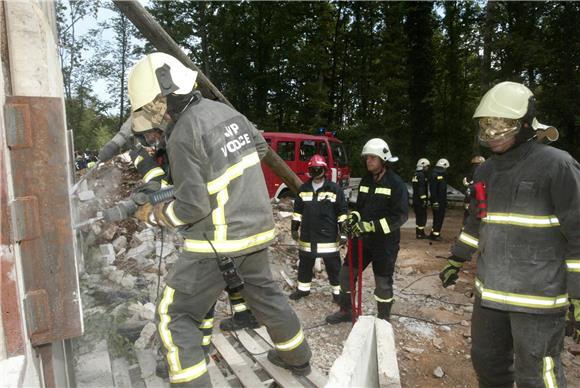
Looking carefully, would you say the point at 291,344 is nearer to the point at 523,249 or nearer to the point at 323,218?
the point at 523,249

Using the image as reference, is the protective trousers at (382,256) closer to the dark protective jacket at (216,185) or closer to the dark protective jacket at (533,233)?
the dark protective jacket at (533,233)

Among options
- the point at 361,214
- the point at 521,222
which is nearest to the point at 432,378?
the point at 361,214

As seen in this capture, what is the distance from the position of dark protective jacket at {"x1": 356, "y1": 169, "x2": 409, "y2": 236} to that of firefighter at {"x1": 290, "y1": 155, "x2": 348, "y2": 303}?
49 cm

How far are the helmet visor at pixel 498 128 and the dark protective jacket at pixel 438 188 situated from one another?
22.3 feet

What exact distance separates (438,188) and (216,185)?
25.0 ft

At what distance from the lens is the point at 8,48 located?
1346 mm

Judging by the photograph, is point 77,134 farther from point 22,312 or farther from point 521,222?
point 521,222

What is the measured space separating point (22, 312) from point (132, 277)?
3536 millimetres

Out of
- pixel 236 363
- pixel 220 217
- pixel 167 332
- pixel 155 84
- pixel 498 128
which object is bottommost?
pixel 236 363

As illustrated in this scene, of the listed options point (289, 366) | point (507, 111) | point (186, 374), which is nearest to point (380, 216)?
point (289, 366)

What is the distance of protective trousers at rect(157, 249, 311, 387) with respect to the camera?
210cm

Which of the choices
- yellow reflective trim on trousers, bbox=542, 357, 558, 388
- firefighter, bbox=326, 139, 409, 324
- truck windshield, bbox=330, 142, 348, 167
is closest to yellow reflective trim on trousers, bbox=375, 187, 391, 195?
firefighter, bbox=326, 139, 409, 324

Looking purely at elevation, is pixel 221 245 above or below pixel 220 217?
below

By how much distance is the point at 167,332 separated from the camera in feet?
6.93
